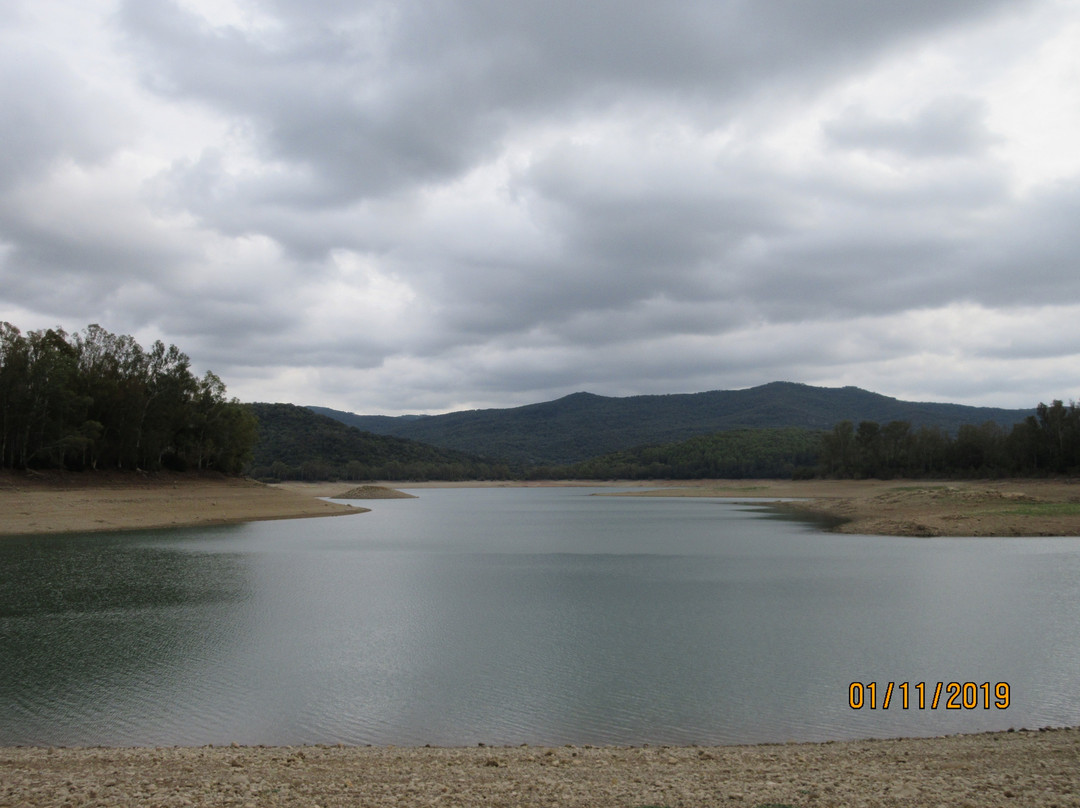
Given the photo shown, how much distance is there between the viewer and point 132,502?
37375 mm

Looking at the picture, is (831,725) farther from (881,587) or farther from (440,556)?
(440,556)

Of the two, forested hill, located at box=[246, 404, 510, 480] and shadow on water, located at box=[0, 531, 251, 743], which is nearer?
shadow on water, located at box=[0, 531, 251, 743]

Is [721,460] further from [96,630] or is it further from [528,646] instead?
[96,630]

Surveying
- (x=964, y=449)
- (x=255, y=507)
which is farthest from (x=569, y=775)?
(x=964, y=449)

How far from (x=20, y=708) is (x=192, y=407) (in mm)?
46581

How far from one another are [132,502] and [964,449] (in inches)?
2627

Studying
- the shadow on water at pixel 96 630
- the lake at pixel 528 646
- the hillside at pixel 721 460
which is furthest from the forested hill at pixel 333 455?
the lake at pixel 528 646

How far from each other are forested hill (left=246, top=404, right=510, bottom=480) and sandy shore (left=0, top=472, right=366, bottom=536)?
60299 mm

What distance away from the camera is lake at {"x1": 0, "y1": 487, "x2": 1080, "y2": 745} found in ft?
27.2

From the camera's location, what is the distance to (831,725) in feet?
26.7

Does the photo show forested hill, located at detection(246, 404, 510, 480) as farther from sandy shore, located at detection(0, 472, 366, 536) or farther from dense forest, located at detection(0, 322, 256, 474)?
sandy shore, located at detection(0, 472, 366, 536)
